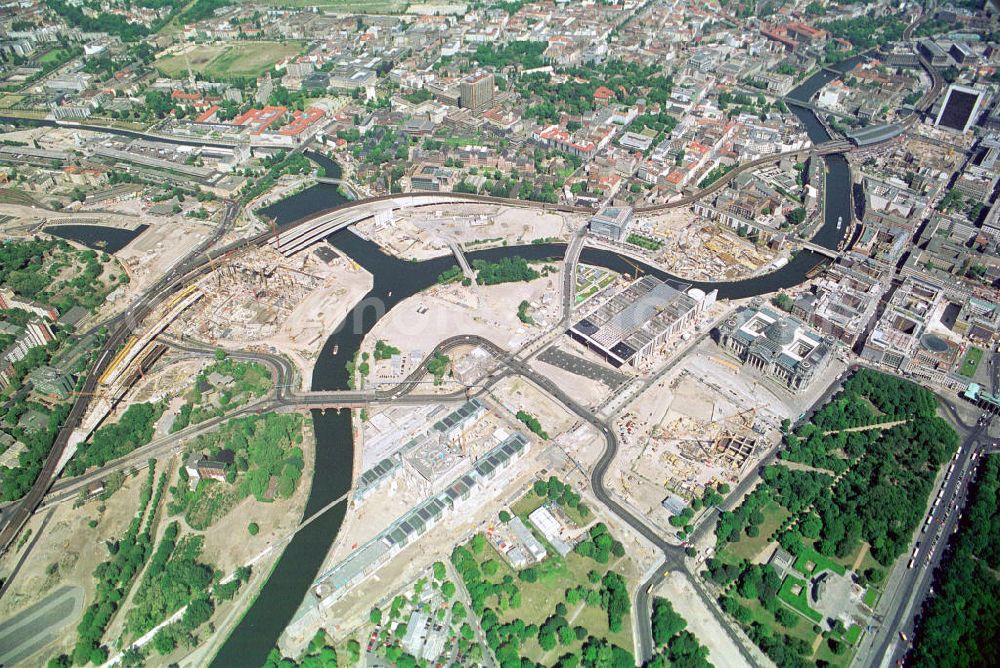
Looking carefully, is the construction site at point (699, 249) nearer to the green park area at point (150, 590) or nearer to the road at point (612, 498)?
the road at point (612, 498)

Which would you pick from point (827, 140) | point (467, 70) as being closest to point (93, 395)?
point (467, 70)

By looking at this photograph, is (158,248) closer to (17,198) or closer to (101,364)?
(101,364)

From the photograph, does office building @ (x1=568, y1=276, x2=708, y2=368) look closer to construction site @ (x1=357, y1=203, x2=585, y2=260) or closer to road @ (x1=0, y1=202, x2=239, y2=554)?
construction site @ (x1=357, y1=203, x2=585, y2=260)

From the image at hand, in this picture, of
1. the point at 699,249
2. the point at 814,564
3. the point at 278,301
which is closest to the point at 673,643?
the point at 814,564

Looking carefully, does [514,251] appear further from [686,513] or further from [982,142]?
[982,142]

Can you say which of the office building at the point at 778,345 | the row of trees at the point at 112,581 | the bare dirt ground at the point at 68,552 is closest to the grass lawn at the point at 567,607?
the office building at the point at 778,345

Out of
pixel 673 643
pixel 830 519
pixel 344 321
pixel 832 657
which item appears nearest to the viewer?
pixel 832 657
